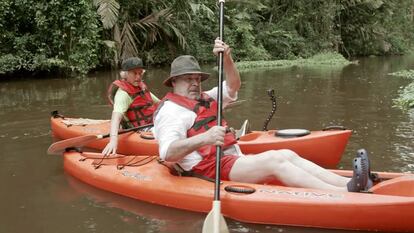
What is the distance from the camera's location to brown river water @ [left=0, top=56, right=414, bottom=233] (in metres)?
3.68

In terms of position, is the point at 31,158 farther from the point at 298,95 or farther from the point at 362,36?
the point at 362,36

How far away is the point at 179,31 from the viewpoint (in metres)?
16.5

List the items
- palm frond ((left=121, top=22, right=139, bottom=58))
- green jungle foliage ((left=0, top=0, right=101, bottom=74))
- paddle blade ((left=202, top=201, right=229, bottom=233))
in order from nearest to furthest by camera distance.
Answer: paddle blade ((left=202, top=201, right=229, bottom=233)) → green jungle foliage ((left=0, top=0, right=101, bottom=74)) → palm frond ((left=121, top=22, right=139, bottom=58))

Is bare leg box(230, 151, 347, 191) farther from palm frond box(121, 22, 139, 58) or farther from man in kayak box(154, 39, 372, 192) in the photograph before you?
palm frond box(121, 22, 139, 58)

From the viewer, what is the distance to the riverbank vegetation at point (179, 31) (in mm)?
12047

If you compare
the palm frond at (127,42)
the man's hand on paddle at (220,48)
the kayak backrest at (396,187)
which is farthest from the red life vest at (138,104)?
the palm frond at (127,42)

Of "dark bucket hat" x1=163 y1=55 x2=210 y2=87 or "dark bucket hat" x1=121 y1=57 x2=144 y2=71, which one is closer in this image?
"dark bucket hat" x1=163 y1=55 x2=210 y2=87

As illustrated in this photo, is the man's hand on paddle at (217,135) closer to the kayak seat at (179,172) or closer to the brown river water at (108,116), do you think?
the kayak seat at (179,172)

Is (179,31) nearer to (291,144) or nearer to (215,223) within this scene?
(291,144)

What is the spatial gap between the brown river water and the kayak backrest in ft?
1.57

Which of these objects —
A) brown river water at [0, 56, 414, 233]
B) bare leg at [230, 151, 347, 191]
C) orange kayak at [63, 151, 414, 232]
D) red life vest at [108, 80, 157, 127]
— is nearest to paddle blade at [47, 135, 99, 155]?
brown river water at [0, 56, 414, 233]

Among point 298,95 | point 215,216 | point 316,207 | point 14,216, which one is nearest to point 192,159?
point 215,216

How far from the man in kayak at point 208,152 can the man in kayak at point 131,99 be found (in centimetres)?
140

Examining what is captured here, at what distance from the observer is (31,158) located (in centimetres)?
542
